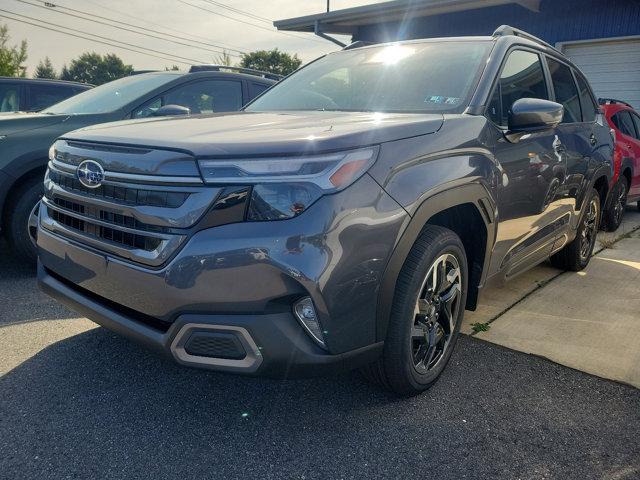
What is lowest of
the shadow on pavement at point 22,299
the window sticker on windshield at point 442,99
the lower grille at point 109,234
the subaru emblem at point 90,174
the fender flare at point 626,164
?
the shadow on pavement at point 22,299

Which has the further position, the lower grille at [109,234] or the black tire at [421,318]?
the black tire at [421,318]

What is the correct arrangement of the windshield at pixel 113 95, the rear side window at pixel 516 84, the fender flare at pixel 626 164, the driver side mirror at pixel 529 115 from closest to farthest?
the driver side mirror at pixel 529 115 < the rear side window at pixel 516 84 < the windshield at pixel 113 95 < the fender flare at pixel 626 164

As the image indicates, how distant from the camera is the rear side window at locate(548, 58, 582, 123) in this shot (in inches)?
154

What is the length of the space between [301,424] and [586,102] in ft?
12.4

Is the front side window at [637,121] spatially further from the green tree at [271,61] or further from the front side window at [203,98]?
the green tree at [271,61]

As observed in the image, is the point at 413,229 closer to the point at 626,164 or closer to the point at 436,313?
the point at 436,313

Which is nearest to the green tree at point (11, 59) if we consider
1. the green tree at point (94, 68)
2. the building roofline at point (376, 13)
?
the building roofline at point (376, 13)

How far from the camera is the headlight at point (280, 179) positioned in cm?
188

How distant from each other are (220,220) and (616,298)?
134 inches

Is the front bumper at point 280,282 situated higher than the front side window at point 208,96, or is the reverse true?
the front side window at point 208,96

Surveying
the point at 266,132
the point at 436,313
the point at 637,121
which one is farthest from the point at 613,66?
the point at 266,132

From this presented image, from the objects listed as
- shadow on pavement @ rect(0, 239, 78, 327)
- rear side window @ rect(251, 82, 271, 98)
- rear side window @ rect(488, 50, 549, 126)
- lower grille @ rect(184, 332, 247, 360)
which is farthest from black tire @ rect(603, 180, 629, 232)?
shadow on pavement @ rect(0, 239, 78, 327)

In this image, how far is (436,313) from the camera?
103 inches

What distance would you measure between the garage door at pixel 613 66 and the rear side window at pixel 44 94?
9.60 m
